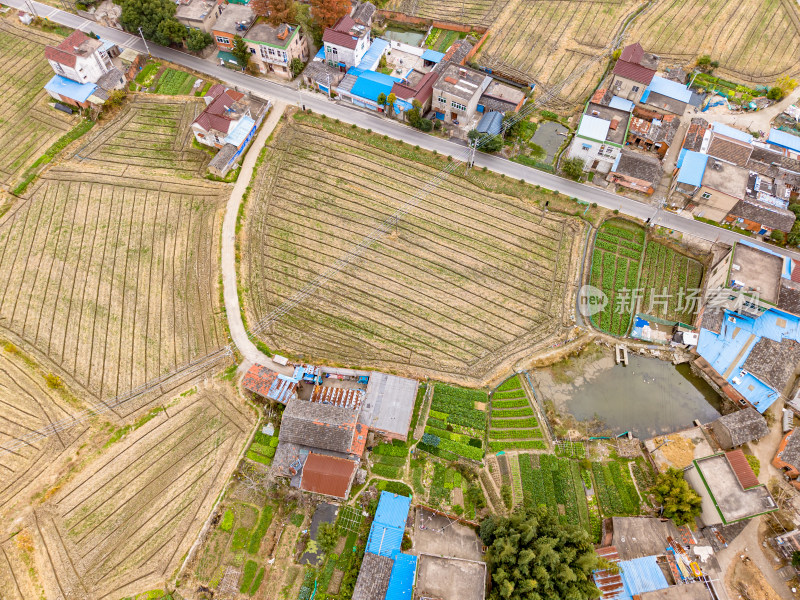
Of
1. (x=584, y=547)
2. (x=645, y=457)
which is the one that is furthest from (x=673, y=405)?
(x=584, y=547)

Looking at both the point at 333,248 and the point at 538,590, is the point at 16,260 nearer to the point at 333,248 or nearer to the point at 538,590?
the point at 333,248

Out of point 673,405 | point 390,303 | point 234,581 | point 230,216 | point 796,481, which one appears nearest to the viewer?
point 234,581

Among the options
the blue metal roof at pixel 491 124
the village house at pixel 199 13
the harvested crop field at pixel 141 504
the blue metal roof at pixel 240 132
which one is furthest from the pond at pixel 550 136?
the village house at pixel 199 13

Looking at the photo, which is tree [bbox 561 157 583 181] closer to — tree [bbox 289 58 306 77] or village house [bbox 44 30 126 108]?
tree [bbox 289 58 306 77]

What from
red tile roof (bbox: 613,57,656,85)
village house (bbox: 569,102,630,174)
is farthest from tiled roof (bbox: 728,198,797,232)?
red tile roof (bbox: 613,57,656,85)

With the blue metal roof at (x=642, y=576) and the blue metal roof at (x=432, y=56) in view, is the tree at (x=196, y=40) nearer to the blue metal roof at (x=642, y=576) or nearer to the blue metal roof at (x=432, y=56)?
the blue metal roof at (x=432, y=56)

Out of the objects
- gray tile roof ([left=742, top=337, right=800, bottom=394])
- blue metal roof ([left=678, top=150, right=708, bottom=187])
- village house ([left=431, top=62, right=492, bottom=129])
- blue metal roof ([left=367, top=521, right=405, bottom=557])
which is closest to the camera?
blue metal roof ([left=367, top=521, right=405, bottom=557])

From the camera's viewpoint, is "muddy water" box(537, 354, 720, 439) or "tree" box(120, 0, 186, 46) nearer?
"muddy water" box(537, 354, 720, 439)
